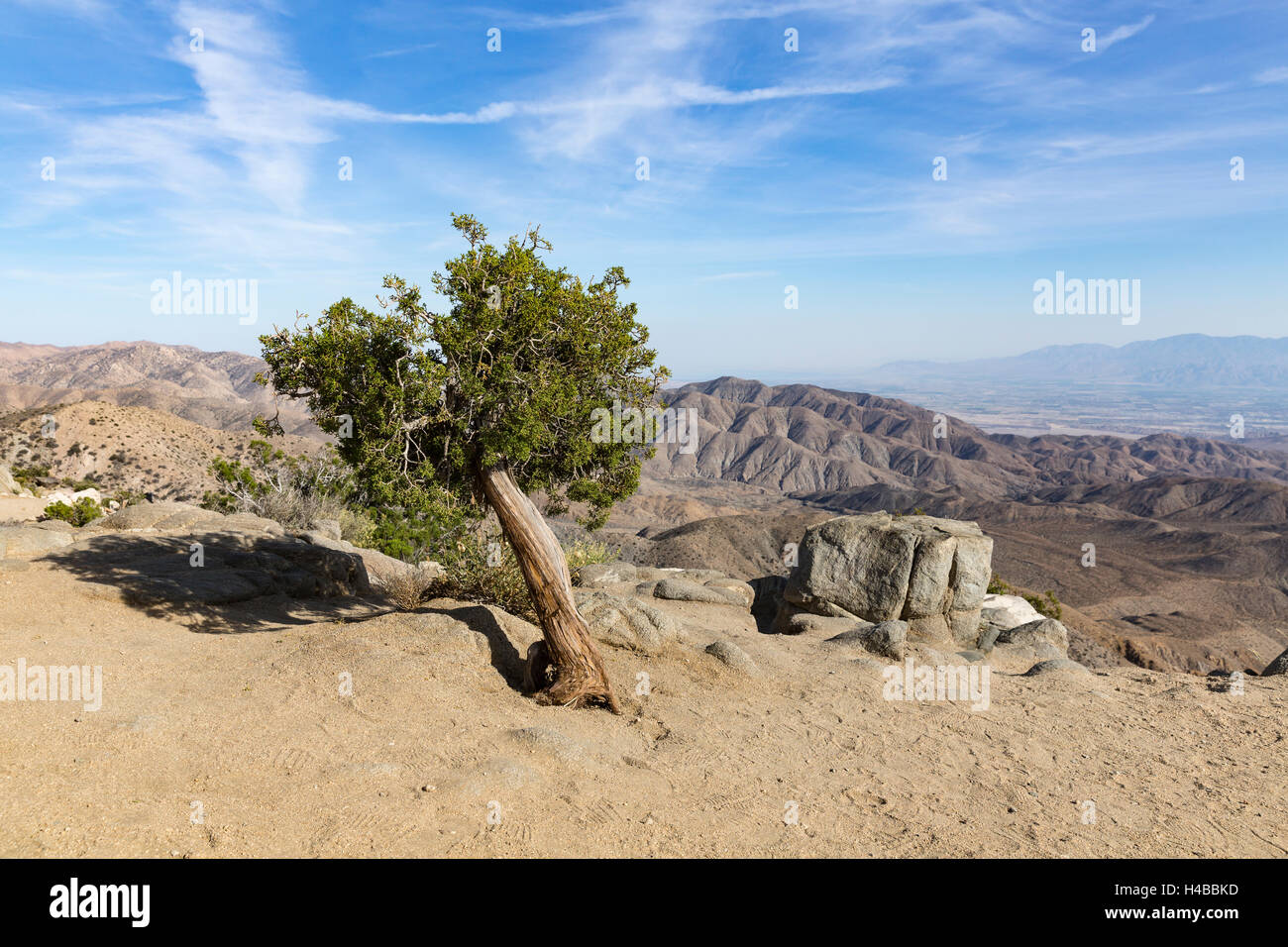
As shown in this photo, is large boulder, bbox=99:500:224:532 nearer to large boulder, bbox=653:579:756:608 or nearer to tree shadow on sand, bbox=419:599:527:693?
tree shadow on sand, bbox=419:599:527:693

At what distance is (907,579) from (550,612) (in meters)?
10.5

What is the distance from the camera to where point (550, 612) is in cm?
898

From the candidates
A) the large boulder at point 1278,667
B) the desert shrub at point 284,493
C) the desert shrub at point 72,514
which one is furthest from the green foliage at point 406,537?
the large boulder at point 1278,667

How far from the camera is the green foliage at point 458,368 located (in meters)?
8.37

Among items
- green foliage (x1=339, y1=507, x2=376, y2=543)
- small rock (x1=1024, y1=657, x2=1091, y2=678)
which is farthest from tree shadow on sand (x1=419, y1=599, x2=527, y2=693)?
green foliage (x1=339, y1=507, x2=376, y2=543)

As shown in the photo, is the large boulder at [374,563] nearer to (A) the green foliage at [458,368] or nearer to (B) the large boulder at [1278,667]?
(A) the green foliage at [458,368]

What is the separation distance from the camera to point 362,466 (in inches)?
343

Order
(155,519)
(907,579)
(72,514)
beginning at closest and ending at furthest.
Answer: (155,519) < (907,579) < (72,514)

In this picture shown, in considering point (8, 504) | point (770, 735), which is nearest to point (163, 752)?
point (770, 735)

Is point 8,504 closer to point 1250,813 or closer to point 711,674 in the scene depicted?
A: point 711,674

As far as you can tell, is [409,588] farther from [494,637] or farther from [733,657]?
[733,657]

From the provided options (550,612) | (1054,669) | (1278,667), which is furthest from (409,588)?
(1278,667)

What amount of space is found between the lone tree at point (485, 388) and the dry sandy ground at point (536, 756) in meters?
1.27

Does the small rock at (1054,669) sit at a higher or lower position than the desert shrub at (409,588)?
lower
